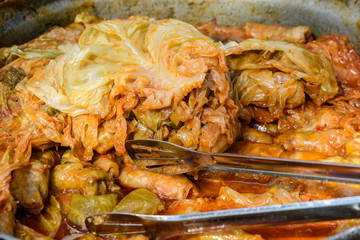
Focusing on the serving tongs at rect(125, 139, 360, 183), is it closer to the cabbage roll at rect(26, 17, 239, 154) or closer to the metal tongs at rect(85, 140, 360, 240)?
the metal tongs at rect(85, 140, 360, 240)

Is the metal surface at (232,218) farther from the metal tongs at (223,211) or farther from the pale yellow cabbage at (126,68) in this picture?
the pale yellow cabbage at (126,68)

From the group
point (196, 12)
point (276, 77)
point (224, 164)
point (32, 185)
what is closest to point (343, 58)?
point (276, 77)

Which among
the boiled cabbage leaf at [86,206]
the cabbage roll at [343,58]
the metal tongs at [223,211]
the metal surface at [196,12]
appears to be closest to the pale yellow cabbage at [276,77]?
the cabbage roll at [343,58]

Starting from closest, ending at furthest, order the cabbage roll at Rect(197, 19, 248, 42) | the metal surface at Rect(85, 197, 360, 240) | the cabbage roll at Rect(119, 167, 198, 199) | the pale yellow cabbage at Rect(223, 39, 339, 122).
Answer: the metal surface at Rect(85, 197, 360, 240) → the cabbage roll at Rect(119, 167, 198, 199) → the pale yellow cabbage at Rect(223, 39, 339, 122) → the cabbage roll at Rect(197, 19, 248, 42)

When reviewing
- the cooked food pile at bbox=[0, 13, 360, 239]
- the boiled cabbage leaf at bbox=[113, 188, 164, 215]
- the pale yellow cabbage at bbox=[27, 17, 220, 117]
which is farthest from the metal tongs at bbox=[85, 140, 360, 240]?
the pale yellow cabbage at bbox=[27, 17, 220, 117]

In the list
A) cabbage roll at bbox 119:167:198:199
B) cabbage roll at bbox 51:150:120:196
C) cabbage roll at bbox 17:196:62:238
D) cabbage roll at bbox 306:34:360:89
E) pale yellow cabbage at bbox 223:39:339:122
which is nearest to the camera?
cabbage roll at bbox 17:196:62:238
